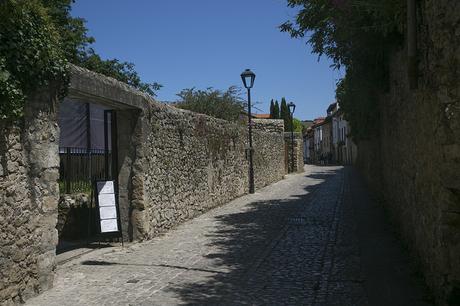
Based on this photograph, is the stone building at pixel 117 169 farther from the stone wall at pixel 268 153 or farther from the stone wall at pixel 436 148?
the stone wall at pixel 436 148

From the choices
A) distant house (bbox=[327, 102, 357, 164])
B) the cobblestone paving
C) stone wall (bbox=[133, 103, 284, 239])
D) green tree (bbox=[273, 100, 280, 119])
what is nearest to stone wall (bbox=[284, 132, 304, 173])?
distant house (bbox=[327, 102, 357, 164])

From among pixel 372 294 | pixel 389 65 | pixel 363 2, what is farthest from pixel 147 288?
pixel 389 65

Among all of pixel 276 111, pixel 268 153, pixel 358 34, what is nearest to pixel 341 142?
pixel 276 111

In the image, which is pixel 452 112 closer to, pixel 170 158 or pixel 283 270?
pixel 283 270

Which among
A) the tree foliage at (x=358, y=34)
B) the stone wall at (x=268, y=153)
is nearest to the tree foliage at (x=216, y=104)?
the stone wall at (x=268, y=153)

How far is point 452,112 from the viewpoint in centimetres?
392

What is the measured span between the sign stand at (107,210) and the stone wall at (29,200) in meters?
2.03

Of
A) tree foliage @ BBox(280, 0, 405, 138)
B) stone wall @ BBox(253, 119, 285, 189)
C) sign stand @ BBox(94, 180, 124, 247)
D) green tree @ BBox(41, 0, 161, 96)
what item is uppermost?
green tree @ BBox(41, 0, 161, 96)

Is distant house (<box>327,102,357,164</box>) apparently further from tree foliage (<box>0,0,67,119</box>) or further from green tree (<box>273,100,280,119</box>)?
tree foliage (<box>0,0,67,119</box>)

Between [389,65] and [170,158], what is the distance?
462 centimetres

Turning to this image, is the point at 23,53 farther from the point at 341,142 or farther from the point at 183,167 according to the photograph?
the point at 341,142

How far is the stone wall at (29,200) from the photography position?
490cm

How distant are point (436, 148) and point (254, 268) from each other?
10.3 ft

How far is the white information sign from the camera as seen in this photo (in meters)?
7.87
